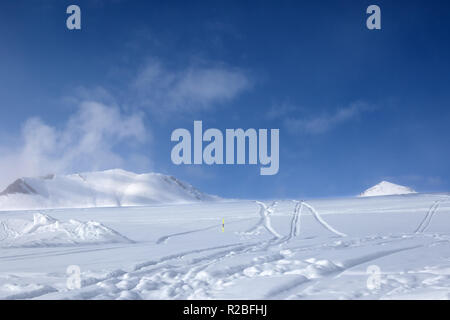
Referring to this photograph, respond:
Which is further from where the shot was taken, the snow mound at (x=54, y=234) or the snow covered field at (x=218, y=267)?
the snow mound at (x=54, y=234)

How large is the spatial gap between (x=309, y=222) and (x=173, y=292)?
52.0 feet

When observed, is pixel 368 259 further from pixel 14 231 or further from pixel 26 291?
pixel 14 231

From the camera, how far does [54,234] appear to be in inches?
532

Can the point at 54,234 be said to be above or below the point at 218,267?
above

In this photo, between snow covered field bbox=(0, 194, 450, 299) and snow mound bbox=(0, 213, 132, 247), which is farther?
snow mound bbox=(0, 213, 132, 247)

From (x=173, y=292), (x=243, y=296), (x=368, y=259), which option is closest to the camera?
(x=243, y=296)

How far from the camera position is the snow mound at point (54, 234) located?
12914mm

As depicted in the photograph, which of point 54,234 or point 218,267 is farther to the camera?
point 54,234

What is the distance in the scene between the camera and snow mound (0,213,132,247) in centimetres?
1291
